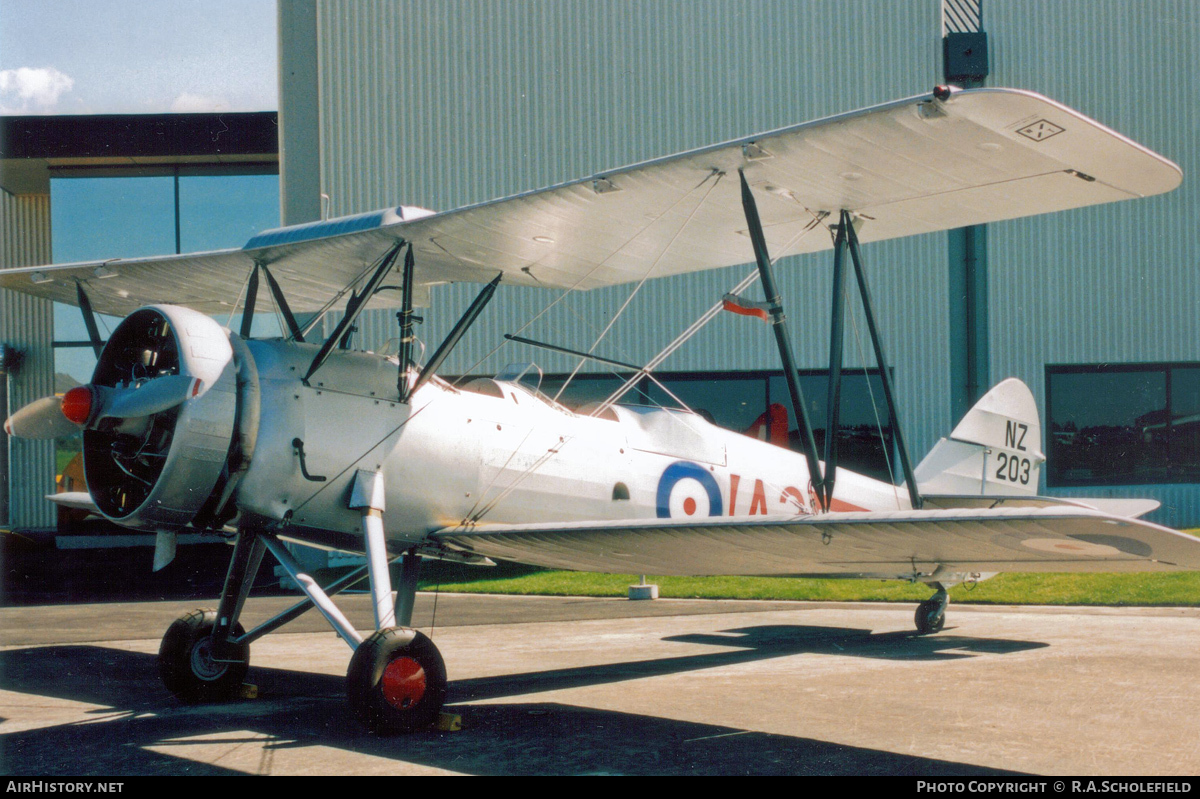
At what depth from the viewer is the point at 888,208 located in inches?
251

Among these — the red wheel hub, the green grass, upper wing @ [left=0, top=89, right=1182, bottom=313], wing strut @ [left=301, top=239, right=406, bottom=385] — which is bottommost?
the green grass

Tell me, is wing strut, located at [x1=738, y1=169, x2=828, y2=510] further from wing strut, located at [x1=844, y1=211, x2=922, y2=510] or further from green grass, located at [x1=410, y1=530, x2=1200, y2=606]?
green grass, located at [x1=410, y1=530, x2=1200, y2=606]

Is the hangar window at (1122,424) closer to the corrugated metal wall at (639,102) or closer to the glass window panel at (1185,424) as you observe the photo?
the glass window panel at (1185,424)

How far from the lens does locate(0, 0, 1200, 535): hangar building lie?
16.0 m

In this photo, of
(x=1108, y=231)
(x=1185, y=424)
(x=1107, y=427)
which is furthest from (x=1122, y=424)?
(x=1108, y=231)

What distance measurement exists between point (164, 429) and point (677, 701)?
3445 millimetres

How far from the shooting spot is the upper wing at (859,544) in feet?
13.0

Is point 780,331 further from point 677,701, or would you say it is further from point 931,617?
point 931,617

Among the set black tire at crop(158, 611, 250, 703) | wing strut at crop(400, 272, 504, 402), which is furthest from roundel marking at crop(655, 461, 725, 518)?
black tire at crop(158, 611, 250, 703)

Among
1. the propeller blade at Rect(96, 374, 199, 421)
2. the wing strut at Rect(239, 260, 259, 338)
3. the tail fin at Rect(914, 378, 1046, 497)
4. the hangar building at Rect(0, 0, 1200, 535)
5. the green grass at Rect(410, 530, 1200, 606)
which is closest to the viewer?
the propeller blade at Rect(96, 374, 199, 421)

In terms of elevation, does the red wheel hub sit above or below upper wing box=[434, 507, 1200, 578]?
below

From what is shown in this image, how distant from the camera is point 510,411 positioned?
689 centimetres

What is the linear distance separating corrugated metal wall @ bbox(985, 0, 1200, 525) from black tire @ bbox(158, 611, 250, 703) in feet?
42.8
